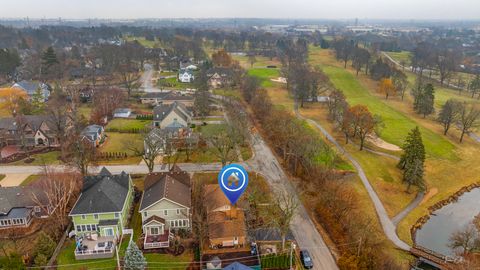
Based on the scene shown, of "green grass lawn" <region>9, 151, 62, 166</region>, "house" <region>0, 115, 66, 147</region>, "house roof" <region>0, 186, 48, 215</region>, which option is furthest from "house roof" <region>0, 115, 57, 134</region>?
"house roof" <region>0, 186, 48, 215</region>

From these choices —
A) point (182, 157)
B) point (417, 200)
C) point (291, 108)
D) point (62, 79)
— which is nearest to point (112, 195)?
point (182, 157)

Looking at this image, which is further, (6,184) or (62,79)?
(62,79)

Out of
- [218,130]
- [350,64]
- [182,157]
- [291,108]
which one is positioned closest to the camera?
[182,157]

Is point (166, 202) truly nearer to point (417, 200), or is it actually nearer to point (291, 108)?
point (417, 200)

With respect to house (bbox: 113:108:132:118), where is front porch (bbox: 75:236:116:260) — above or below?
below

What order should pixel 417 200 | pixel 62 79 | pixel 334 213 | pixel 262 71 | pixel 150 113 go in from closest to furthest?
pixel 334 213, pixel 417 200, pixel 150 113, pixel 62 79, pixel 262 71

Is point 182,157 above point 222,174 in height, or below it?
below

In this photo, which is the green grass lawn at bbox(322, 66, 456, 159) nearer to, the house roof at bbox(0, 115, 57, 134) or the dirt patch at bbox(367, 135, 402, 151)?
the dirt patch at bbox(367, 135, 402, 151)

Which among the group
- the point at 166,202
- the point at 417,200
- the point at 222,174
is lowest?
the point at 417,200
